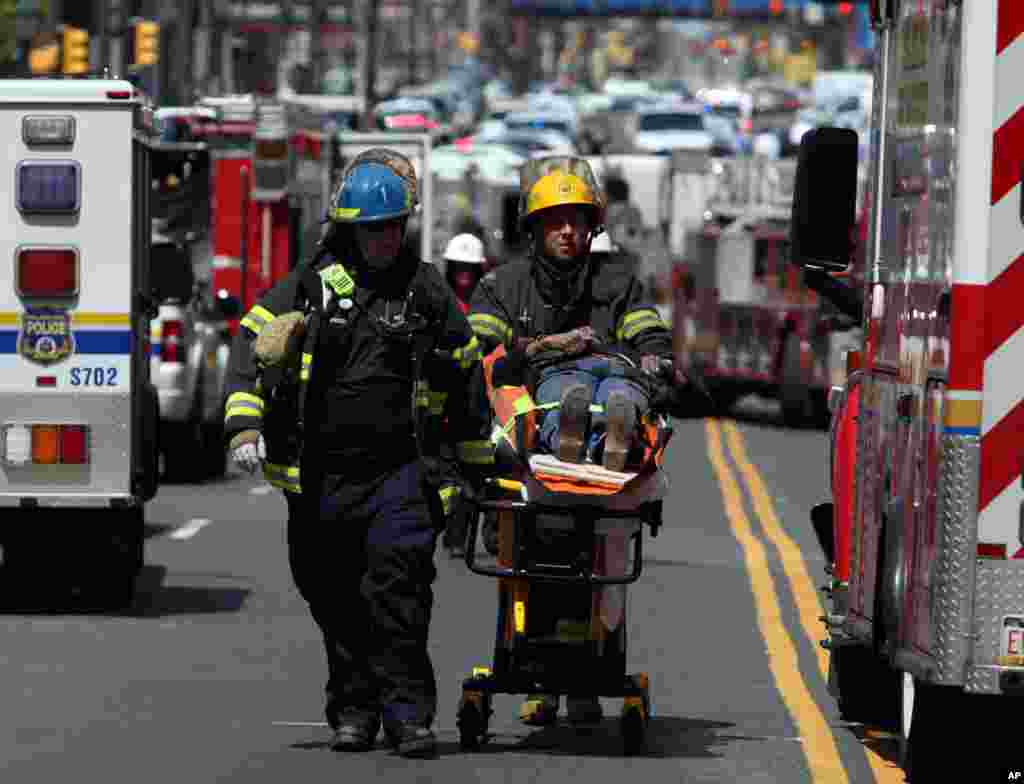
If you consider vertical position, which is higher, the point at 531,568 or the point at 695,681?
the point at 531,568

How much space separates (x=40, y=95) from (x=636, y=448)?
5713mm

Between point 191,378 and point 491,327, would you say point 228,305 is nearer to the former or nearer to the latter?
point 191,378

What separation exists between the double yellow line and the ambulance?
3.31 m

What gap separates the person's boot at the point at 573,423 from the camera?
10.5m

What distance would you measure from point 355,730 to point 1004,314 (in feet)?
9.39

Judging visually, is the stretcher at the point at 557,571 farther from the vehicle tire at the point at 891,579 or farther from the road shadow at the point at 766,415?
the road shadow at the point at 766,415

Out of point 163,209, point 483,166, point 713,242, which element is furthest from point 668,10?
point 163,209

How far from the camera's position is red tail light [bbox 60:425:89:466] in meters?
15.4

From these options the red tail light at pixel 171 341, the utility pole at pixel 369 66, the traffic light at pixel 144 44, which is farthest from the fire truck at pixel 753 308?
the utility pole at pixel 369 66

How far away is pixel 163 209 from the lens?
85.0 feet

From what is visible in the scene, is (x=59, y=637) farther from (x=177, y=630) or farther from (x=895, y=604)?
(x=895, y=604)

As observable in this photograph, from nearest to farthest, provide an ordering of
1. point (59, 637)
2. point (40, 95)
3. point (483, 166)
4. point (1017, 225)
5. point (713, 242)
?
point (1017, 225), point (59, 637), point (40, 95), point (713, 242), point (483, 166)

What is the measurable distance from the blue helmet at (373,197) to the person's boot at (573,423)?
83 cm

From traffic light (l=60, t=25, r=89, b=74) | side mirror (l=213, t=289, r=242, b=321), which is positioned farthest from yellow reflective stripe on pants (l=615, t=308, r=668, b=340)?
traffic light (l=60, t=25, r=89, b=74)
